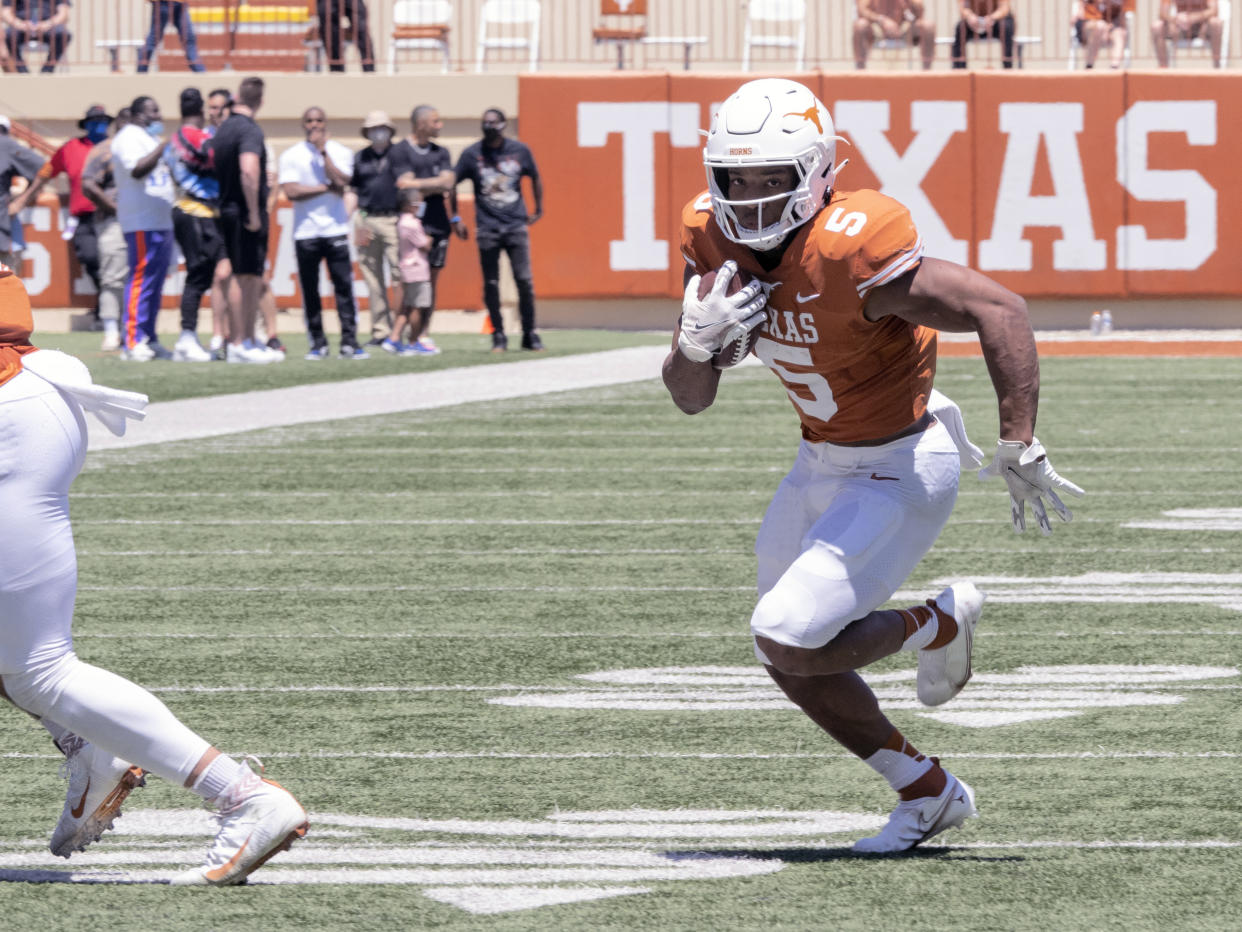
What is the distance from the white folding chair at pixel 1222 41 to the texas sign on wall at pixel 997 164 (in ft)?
3.51

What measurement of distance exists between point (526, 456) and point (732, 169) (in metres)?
7.81

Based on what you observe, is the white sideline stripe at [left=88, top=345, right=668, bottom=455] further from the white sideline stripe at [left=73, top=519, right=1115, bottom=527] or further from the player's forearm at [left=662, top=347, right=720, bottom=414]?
the player's forearm at [left=662, top=347, right=720, bottom=414]

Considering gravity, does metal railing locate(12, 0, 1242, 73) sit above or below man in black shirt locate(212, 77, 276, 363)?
above

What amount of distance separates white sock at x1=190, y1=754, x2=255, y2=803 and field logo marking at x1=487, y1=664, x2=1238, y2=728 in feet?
6.62

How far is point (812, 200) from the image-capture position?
4.84 m

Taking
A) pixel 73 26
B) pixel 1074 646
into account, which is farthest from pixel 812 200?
pixel 73 26

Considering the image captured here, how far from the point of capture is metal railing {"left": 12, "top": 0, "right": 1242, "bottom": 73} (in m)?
23.5

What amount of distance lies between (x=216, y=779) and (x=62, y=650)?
40 cm

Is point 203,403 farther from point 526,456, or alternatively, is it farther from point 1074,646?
point 1074,646

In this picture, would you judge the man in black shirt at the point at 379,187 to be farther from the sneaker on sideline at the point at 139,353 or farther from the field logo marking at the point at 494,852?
the field logo marking at the point at 494,852

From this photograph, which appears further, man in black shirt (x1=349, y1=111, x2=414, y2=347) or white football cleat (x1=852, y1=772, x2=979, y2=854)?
man in black shirt (x1=349, y1=111, x2=414, y2=347)

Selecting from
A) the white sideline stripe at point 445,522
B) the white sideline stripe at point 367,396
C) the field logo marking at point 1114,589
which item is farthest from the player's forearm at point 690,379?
the white sideline stripe at point 367,396

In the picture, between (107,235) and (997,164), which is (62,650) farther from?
(997,164)

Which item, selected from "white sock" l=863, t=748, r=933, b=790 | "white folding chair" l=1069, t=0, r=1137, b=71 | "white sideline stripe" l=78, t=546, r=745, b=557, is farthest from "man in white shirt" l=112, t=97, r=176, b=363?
"white sock" l=863, t=748, r=933, b=790
